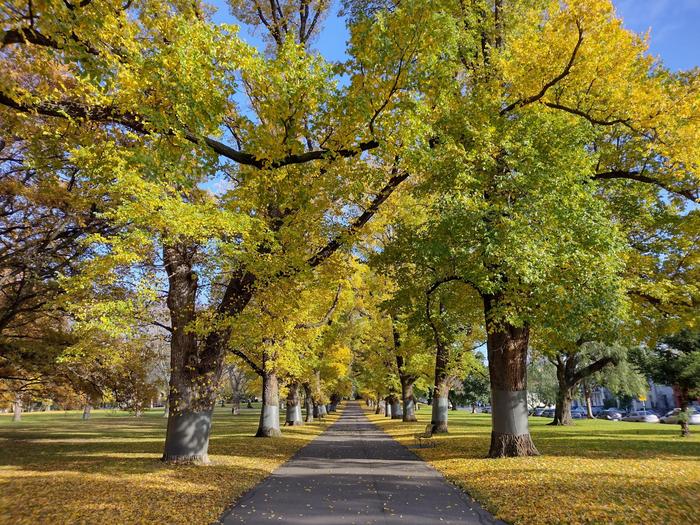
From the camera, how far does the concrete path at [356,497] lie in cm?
677

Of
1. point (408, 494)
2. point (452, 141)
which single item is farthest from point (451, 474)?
point (452, 141)

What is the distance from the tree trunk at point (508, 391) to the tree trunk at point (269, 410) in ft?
38.9

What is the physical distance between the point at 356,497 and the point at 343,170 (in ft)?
20.5

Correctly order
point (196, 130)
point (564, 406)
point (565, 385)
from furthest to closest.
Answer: point (564, 406), point (565, 385), point (196, 130)

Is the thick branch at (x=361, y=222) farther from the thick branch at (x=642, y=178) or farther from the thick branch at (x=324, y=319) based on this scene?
the thick branch at (x=324, y=319)

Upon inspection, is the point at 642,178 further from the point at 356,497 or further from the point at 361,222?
the point at 356,497

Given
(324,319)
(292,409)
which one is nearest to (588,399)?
(292,409)

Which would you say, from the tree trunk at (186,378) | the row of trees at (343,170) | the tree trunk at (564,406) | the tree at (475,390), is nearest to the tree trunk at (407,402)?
the tree trunk at (564,406)

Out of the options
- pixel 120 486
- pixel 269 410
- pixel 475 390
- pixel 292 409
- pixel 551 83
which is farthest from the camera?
pixel 475 390

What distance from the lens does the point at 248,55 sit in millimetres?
7918

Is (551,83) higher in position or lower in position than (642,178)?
higher

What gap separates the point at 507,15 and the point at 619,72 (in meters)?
3.93

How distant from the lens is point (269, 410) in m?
22.2

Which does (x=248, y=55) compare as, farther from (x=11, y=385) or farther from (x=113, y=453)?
(x=11, y=385)
